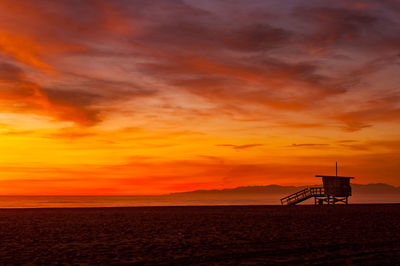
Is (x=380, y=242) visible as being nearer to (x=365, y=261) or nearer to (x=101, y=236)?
(x=365, y=261)

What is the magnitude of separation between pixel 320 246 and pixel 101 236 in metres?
11.4

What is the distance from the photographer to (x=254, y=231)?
925 inches

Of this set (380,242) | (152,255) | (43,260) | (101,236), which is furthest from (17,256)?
(380,242)

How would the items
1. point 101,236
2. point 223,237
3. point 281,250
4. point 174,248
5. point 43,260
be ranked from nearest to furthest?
point 43,260 → point 281,250 → point 174,248 → point 223,237 → point 101,236

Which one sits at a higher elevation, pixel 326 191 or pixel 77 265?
pixel 326 191

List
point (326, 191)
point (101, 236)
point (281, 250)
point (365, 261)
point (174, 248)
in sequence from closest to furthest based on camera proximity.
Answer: point (365, 261), point (281, 250), point (174, 248), point (101, 236), point (326, 191)

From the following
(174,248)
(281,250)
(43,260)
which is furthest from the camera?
(174,248)

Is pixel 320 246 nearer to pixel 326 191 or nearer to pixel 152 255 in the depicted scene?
pixel 152 255

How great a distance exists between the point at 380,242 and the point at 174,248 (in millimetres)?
8729

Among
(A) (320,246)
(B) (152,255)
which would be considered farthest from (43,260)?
(A) (320,246)

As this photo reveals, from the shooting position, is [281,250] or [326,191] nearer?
[281,250]

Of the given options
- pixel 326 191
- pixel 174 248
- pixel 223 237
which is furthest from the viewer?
pixel 326 191

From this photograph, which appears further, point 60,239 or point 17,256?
point 60,239

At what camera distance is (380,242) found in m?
A: 18.1
